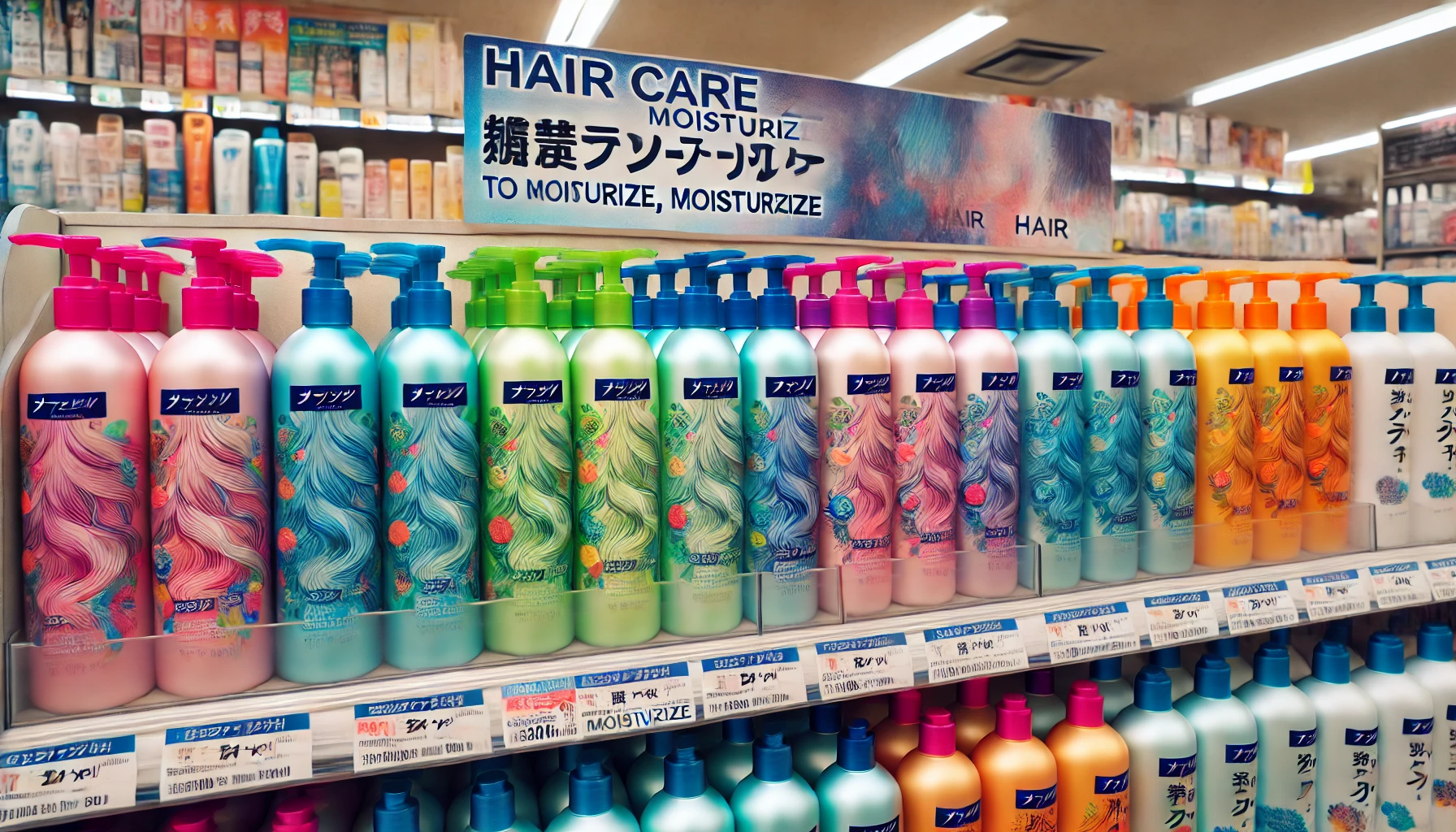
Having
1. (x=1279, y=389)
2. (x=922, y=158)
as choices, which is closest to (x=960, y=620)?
(x=1279, y=389)

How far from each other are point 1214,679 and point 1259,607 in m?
0.11

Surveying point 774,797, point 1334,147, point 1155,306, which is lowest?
point 774,797

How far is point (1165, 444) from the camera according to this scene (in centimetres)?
109

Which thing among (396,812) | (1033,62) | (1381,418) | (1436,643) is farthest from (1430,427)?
(1033,62)

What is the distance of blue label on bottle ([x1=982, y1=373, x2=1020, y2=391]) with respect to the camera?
0.99m

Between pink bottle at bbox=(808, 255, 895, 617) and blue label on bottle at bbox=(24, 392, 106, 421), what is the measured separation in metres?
0.66

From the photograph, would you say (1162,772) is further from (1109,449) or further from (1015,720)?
(1109,449)

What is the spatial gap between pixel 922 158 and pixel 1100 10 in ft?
13.3

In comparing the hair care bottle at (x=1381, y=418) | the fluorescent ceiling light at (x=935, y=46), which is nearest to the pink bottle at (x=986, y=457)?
the hair care bottle at (x=1381, y=418)

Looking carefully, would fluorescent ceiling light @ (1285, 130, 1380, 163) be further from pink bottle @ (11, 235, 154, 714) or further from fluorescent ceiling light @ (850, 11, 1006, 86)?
pink bottle @ (11, 235, 154, 714)

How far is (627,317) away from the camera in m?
0.87

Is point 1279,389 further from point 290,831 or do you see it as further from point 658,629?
point 290,831

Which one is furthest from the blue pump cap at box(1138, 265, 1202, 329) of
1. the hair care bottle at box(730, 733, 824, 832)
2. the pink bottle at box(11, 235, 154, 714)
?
the pink bottle at box(11, 235, 154, 714)

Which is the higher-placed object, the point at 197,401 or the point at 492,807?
the point at 197,401
